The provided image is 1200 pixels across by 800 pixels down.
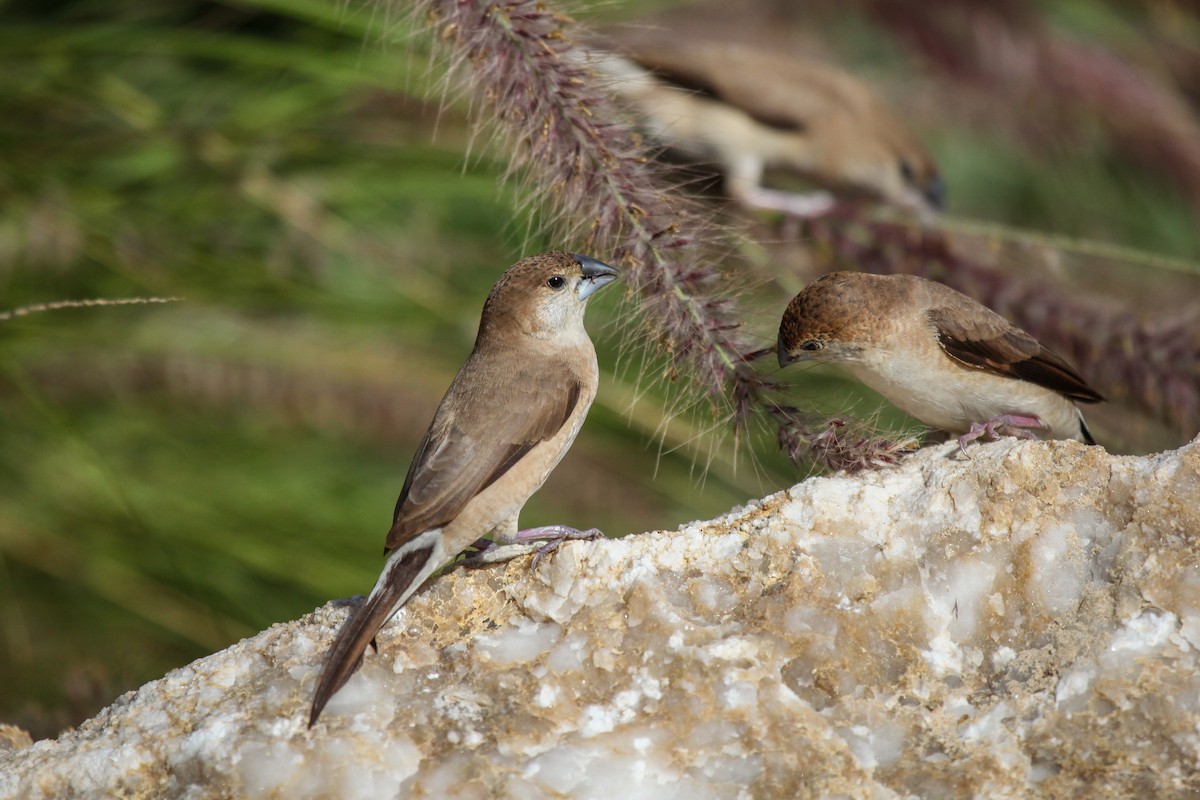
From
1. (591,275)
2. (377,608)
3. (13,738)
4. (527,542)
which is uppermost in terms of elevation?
(591,275)

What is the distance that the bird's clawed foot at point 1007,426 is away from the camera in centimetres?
350

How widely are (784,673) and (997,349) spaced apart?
1.37 m

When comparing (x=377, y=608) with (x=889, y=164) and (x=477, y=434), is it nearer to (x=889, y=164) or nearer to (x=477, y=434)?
(x=477, y=434)

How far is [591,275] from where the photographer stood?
388 centimetres

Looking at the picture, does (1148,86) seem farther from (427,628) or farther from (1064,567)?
(427,628)

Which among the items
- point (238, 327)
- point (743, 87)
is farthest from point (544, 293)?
point (743, 87)

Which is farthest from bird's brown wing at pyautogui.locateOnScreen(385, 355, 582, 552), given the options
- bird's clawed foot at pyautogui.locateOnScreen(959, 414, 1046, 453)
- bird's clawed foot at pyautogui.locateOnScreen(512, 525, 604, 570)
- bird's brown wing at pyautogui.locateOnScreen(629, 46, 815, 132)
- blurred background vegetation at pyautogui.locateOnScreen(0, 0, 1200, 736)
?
bird's brown wing at pyautogui.locateOnScreen(629, 46, 815, 132)

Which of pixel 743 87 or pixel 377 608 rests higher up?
pixel 743 87

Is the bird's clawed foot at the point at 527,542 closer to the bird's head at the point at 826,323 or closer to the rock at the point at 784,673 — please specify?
the rock at the point at 784,673

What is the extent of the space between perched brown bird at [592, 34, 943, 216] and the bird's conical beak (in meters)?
2.05

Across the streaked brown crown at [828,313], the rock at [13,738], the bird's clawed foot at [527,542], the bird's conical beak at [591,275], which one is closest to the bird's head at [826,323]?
the streaked brown crown at [828,313]

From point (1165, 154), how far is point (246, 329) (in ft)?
12.7

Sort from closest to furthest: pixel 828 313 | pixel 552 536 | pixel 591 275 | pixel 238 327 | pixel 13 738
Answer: pixel 13 738
pixel 552 536
pixel 828 313
pixel 591 275
pixel 238 327

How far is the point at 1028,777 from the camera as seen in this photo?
243 cm
